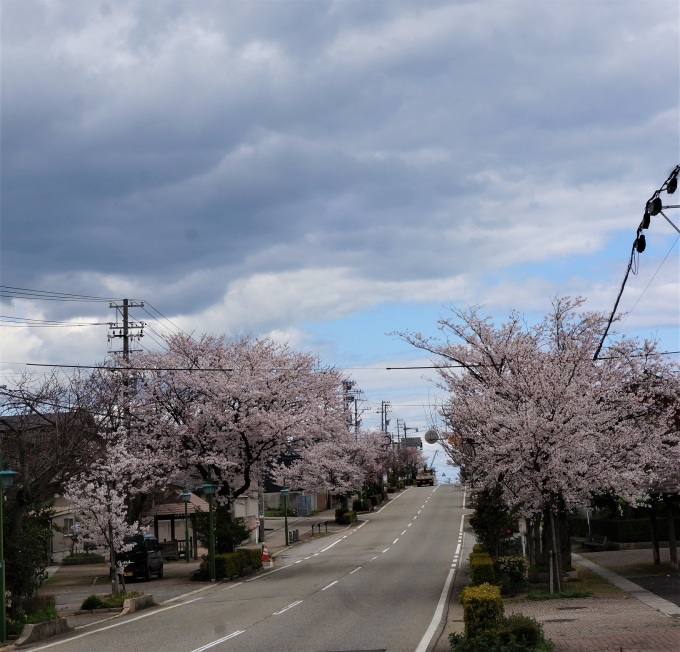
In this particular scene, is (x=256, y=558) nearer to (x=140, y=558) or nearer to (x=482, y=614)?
(x=140, y=558)

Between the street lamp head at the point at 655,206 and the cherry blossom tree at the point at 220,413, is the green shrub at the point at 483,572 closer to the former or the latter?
the street lamp head at the point at 655,206

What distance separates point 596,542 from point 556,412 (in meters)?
19.4

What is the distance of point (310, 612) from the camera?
2053 cm

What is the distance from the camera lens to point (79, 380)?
36.2m

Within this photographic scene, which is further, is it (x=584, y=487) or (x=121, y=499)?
(x=121, y=499)

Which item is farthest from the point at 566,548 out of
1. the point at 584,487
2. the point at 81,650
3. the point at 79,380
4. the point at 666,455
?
the point at 79,380

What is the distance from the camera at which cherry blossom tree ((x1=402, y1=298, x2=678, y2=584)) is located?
2084 cm

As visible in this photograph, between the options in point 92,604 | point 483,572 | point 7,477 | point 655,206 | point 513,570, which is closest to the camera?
point 655,206

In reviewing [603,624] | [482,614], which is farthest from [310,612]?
[482,614]

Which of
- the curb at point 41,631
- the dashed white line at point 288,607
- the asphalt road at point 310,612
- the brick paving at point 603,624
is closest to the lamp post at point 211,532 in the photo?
the asphalt road at point 310,612

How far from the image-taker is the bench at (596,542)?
121ft

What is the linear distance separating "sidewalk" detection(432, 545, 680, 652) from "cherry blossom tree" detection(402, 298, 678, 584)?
205 centimetres

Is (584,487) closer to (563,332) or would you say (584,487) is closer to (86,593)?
(563,332)

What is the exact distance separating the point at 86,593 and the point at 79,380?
9612 mm
